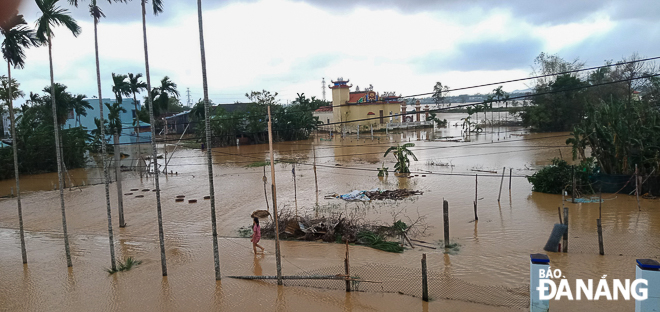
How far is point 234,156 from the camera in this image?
38094mm

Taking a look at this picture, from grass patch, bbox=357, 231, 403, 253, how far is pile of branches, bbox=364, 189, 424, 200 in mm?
5971

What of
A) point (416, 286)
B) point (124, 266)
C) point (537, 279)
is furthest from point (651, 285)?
point (124, 266)

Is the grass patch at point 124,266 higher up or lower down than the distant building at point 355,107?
lower down

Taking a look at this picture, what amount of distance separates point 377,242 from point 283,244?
9.45 feet

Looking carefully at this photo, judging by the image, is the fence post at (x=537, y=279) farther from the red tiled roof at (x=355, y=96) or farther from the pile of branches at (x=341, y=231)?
the red tiled roof at (x=355, y=96)

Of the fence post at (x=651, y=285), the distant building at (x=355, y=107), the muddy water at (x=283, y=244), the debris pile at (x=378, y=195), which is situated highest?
the distant building at (x=355, y=107)

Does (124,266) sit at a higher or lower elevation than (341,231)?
lower

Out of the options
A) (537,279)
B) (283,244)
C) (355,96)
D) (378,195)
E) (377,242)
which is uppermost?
(355,96)

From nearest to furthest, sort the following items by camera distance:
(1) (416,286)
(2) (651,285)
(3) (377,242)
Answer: (2) (651,285)
(1) (416,286)
(3) (377,242)

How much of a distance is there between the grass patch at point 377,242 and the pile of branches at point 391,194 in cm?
597

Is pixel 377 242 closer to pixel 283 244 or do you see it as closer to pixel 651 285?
pixel 283 244

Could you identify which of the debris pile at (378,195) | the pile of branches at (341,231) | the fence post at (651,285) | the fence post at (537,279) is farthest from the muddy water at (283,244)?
the fence post at (651,285)

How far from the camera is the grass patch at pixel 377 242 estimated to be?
11.6 metres

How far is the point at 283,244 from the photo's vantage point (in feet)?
41.8
